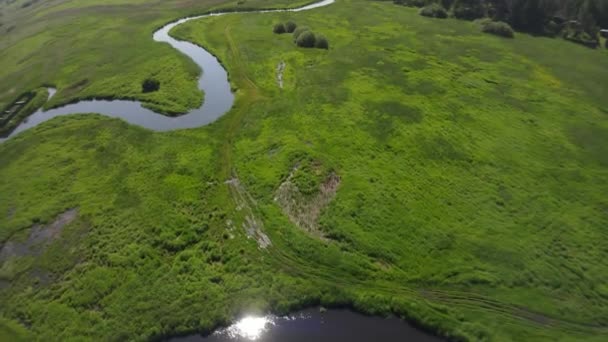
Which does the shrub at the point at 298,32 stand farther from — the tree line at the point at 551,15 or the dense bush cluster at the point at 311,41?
the tree line at the point at 551,15

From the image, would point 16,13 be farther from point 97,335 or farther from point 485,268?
point 485,268

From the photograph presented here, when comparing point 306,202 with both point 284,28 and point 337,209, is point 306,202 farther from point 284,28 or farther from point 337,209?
point 284,28

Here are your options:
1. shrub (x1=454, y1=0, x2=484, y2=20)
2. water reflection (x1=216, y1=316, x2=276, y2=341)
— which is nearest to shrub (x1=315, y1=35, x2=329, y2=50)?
shrub (x1=454, y1=0, x2=484, y2=20)

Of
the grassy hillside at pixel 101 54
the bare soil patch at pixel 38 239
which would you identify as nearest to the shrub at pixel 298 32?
the grassy hillside at pixel 101 54

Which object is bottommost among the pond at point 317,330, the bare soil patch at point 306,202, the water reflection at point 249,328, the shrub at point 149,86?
the pond at point 317,330

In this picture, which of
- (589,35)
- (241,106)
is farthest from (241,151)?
(589,35)

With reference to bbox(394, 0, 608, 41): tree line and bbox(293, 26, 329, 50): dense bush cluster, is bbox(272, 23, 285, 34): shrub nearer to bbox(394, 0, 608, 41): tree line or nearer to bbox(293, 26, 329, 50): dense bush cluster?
bbox(293, 26, 329, 50): dense bush cluster
